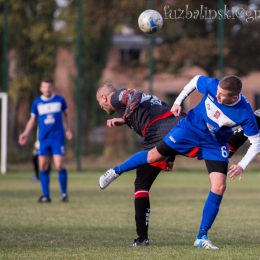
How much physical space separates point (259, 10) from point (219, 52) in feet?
6.84

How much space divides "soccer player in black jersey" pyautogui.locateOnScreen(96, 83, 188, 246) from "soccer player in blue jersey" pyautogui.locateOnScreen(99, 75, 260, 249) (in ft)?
0.83

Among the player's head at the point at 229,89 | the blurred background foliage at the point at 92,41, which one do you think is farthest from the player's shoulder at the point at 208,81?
the blurred background foliage at the point at 92,41

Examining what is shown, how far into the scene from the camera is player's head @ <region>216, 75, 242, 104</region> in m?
5.98

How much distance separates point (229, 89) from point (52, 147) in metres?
6.11

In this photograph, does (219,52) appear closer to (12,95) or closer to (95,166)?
(95,166)

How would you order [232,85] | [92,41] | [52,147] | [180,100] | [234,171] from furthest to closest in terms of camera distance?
[92,41] < [52,147] < [180,100] < [234,171] < [232,85]

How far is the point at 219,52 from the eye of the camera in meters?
A: 21.4

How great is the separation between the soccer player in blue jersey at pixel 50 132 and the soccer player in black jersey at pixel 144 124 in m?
4.89

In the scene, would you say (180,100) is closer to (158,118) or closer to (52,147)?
(158,118)

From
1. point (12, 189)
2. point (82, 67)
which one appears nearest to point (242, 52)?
point (82, 67)

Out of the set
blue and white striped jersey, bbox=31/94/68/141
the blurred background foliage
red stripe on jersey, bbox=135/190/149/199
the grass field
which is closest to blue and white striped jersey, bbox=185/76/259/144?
red stripe on jersey, bbox=135/190/149/199

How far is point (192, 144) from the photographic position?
6.46 meters

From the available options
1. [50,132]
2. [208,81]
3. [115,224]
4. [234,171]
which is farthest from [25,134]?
[234,171]

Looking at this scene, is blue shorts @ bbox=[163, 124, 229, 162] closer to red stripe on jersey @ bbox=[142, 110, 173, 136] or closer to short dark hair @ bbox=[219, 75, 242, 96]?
red stripe on jersey @ bbox=[142, 110, 173, 136]
